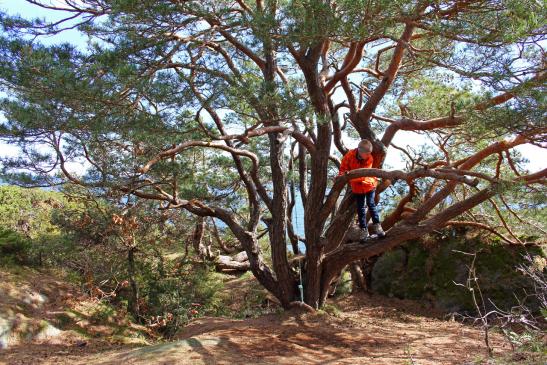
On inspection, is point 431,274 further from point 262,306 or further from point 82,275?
point 82,275

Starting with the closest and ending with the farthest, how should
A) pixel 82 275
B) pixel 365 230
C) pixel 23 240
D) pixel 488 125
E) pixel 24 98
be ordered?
pixel 488 125
pixel 24 98
pixel 365 230
pixel 82 275
pixel 23 240

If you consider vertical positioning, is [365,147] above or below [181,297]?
above

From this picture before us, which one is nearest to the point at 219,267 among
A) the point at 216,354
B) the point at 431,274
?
the point at 431,274

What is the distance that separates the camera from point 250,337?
5.63 meters

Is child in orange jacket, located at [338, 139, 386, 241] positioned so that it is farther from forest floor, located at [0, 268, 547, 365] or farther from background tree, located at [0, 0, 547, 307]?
forest floor, located at [0, 268, 547, 365]

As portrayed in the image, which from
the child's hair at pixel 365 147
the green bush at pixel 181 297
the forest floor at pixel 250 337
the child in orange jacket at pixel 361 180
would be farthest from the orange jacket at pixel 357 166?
the green bush at pixel 181 297

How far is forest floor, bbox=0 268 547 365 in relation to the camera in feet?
16.1

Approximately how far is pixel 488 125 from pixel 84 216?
588cm

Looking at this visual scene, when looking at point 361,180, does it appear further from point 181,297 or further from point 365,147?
point 181,297

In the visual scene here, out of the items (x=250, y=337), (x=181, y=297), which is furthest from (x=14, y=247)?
(x=250, y=337)

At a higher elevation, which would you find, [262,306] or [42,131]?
[42,131]

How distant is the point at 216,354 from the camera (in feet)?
16.0

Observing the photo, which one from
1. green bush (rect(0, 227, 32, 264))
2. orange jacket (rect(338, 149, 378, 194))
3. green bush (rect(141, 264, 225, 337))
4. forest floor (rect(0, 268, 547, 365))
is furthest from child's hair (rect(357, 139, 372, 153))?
green bush (rect(0, 227, 32, 264))

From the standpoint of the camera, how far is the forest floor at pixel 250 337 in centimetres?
489
